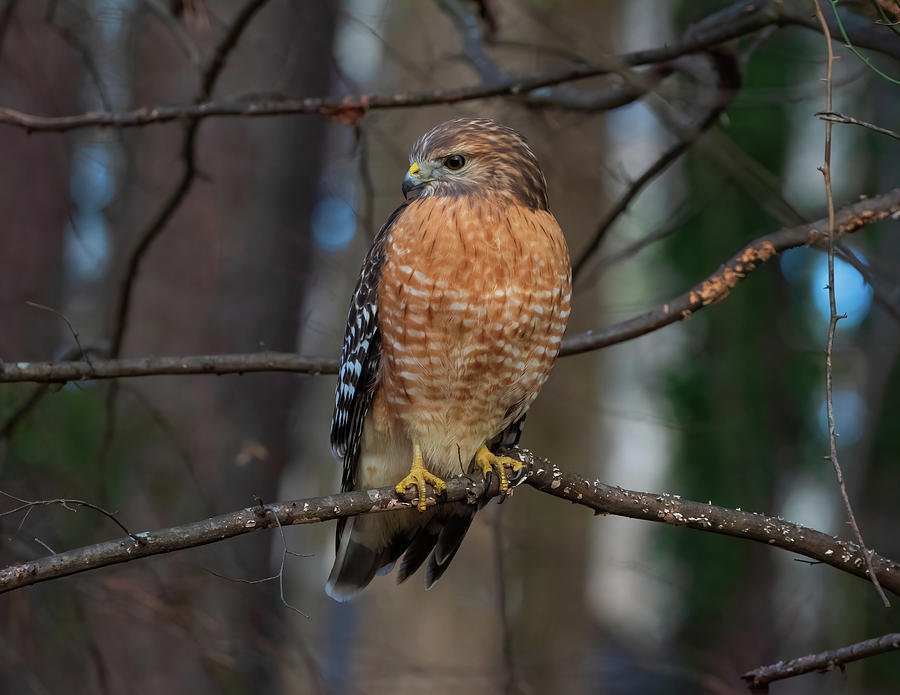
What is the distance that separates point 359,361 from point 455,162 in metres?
0.87

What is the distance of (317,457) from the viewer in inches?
645

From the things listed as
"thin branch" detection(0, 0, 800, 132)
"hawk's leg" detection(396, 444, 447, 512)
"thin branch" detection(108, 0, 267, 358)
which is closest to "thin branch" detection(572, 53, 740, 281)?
"thin branch" detection(0, 0, 800, 132)

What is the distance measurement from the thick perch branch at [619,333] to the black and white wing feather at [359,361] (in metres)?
0.10

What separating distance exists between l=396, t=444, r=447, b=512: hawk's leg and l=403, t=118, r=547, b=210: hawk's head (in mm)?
1025

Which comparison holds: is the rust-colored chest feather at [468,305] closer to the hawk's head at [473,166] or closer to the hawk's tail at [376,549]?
the hawk's head at [473,166]

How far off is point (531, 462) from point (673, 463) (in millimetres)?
7551

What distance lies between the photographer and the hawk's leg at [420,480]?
3.38m

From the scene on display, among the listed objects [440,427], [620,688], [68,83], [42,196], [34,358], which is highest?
[68,83]

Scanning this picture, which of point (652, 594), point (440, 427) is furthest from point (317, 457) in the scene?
point (440, 427)

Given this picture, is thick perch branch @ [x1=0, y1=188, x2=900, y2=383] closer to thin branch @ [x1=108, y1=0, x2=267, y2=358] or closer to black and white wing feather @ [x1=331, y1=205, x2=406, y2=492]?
black and white wing feather @ [x1=331, y1=205, x2=406, y2=492]

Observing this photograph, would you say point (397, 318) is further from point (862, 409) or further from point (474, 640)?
point (474, 640)

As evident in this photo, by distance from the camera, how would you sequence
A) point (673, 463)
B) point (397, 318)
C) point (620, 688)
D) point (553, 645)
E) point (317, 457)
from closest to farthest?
point (397, 318) < point (553, 645) < point (673, 463) < point (620, 688) < point (317, 457)

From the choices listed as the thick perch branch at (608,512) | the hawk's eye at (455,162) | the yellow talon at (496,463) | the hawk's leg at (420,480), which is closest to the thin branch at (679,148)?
the hawk's eye at (455,162)

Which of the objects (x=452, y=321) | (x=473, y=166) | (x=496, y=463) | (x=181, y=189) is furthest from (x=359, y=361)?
(x=181, y=189)
